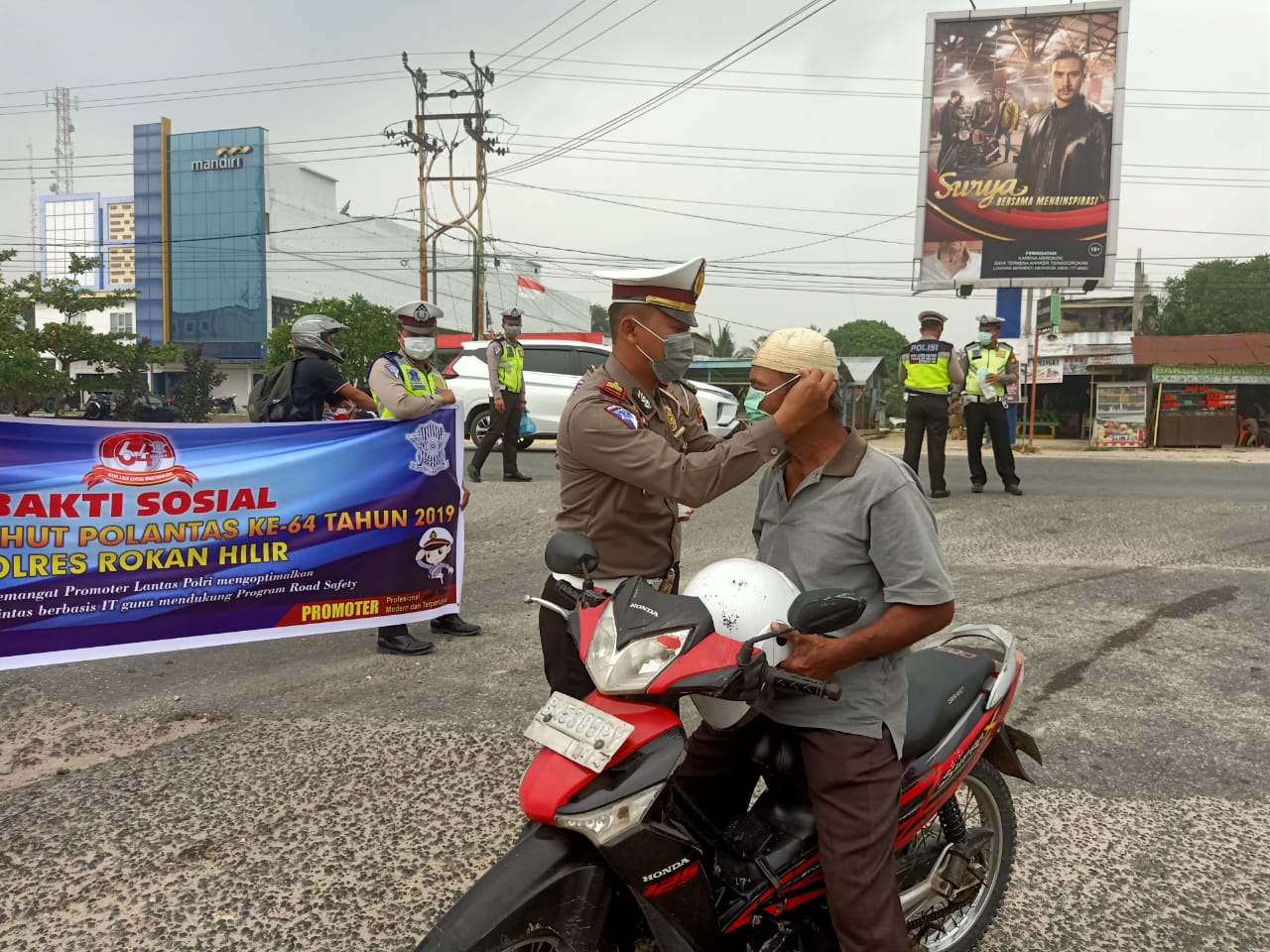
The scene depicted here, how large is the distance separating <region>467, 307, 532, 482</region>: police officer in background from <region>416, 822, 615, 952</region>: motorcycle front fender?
9111mm

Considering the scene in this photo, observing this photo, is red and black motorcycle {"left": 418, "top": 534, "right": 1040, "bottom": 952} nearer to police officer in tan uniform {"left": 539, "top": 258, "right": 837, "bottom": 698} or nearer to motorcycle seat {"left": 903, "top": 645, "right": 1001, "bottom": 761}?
motorcycle seat {"left": 903, "top": 645, "right": 1001, "bottom": 761}

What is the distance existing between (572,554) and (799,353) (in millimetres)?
693

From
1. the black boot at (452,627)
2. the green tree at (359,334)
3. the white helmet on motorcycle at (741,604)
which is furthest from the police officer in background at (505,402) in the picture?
the green tree at (359,334)

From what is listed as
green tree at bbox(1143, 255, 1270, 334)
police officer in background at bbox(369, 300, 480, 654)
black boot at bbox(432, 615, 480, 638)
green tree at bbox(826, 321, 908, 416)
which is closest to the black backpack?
police officer in background at bbox(369, 300, 480, 654)

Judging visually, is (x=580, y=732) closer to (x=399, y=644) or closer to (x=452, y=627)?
(x=399, y=644)

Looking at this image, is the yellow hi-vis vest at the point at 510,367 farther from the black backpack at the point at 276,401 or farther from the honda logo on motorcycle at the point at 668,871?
the honda logo on motorcycle at the point at 668,871

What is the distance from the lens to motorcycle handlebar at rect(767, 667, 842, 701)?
5.93 ft

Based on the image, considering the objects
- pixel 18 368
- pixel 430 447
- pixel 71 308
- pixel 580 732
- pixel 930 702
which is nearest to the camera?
pixel 580 732

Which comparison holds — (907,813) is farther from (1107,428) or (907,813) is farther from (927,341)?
(1107,428)

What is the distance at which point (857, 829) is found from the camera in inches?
78.3

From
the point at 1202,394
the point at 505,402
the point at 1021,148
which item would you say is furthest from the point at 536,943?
the point at 1202,394

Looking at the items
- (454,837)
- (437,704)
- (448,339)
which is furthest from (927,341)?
(448,339)

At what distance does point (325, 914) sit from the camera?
2691 millimetres

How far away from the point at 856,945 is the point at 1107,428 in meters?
25.6
